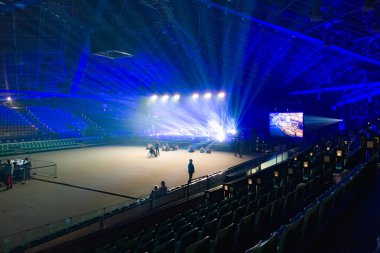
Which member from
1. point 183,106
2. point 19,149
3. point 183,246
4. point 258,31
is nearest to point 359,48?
point 258,31

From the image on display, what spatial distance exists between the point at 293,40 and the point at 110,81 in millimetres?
20031

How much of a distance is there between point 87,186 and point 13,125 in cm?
2585

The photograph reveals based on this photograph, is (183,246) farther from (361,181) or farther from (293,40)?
(293,40)

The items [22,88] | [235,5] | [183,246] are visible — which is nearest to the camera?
[183,246]

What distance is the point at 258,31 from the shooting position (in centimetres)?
1614

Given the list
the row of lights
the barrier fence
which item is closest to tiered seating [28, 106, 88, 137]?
the row of lights

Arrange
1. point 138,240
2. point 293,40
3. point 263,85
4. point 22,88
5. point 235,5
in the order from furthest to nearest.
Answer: point 22,88 < point 263,85 < point 293,40 < point 235,5 < point 138,240

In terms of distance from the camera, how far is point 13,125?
34.6 meters

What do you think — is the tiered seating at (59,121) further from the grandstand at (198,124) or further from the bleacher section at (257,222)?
the bleacher section at (257,222)

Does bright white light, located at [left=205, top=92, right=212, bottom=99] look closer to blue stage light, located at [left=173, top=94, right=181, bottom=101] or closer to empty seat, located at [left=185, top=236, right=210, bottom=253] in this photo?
blue stage light, located at [left=173, top=94, right=181, bottom=101]

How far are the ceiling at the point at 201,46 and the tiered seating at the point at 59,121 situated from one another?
9665mm

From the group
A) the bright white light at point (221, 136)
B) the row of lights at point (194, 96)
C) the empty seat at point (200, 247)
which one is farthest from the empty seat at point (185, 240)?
Result: the bright white light at point (221, 136)

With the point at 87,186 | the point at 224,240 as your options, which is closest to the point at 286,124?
the point at 87,186

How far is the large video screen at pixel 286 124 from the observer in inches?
990
